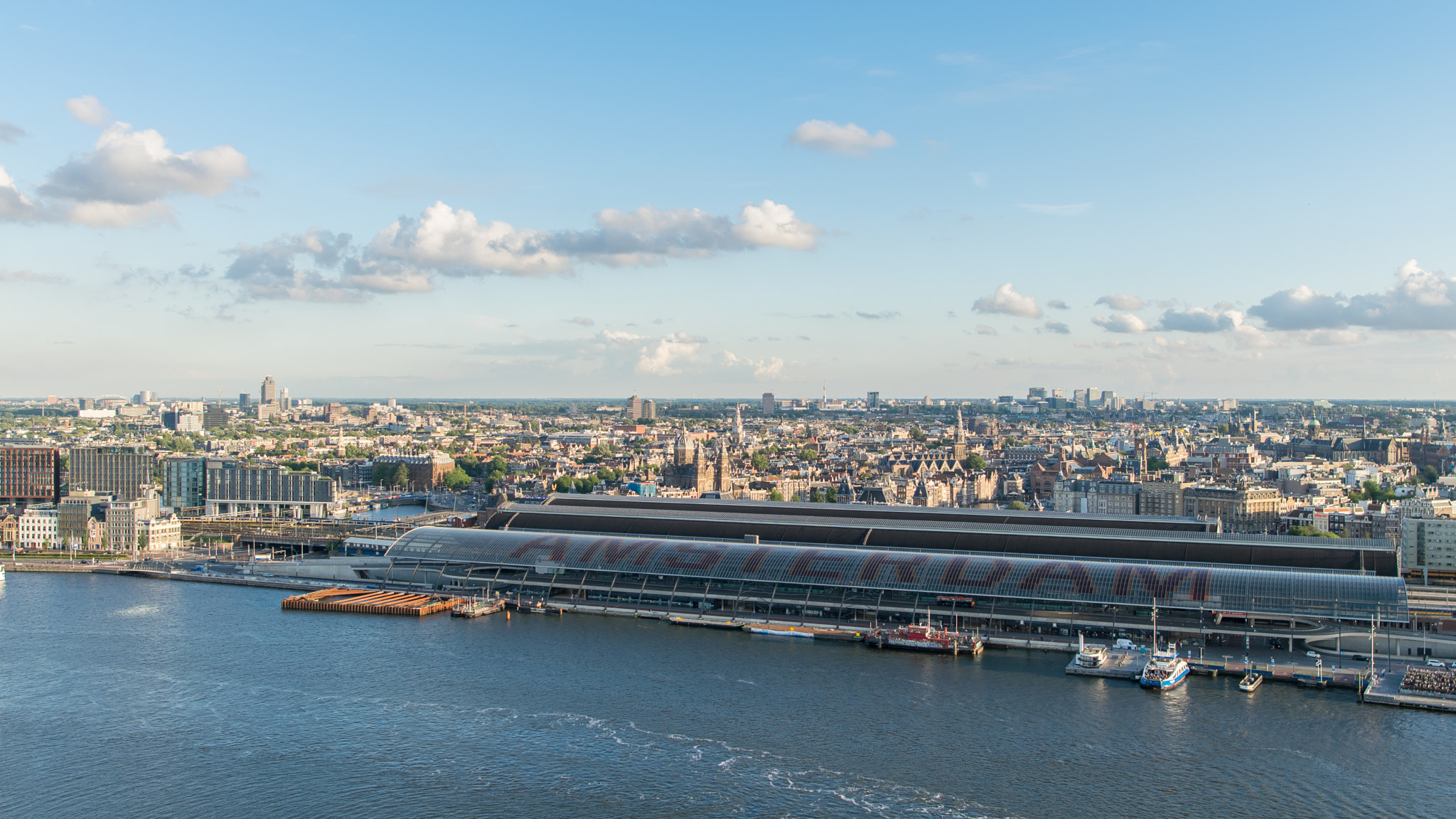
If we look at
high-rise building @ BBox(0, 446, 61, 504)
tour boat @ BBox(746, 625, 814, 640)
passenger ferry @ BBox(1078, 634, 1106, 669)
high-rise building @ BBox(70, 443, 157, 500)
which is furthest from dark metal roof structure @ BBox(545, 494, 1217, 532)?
high-rise building @ BBox(0, 446, 61, 504)

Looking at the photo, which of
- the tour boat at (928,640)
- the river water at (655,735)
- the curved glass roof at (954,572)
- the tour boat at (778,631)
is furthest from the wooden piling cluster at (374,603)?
the tour boat at (928,640)

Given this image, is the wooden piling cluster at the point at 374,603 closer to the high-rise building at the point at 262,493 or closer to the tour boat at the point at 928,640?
the tour boat at the point at 928,640

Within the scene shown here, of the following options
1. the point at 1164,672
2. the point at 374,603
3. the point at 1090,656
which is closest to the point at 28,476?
the point at 374,603

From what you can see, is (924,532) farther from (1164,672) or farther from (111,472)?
(111,472)

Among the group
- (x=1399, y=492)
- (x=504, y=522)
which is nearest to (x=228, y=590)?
(x=504, y=522)

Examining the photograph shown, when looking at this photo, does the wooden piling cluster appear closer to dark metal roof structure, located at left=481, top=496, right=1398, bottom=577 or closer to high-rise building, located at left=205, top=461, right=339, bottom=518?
dark metal roof structure, located at left=481, top=496, right=1398, bottom=577
